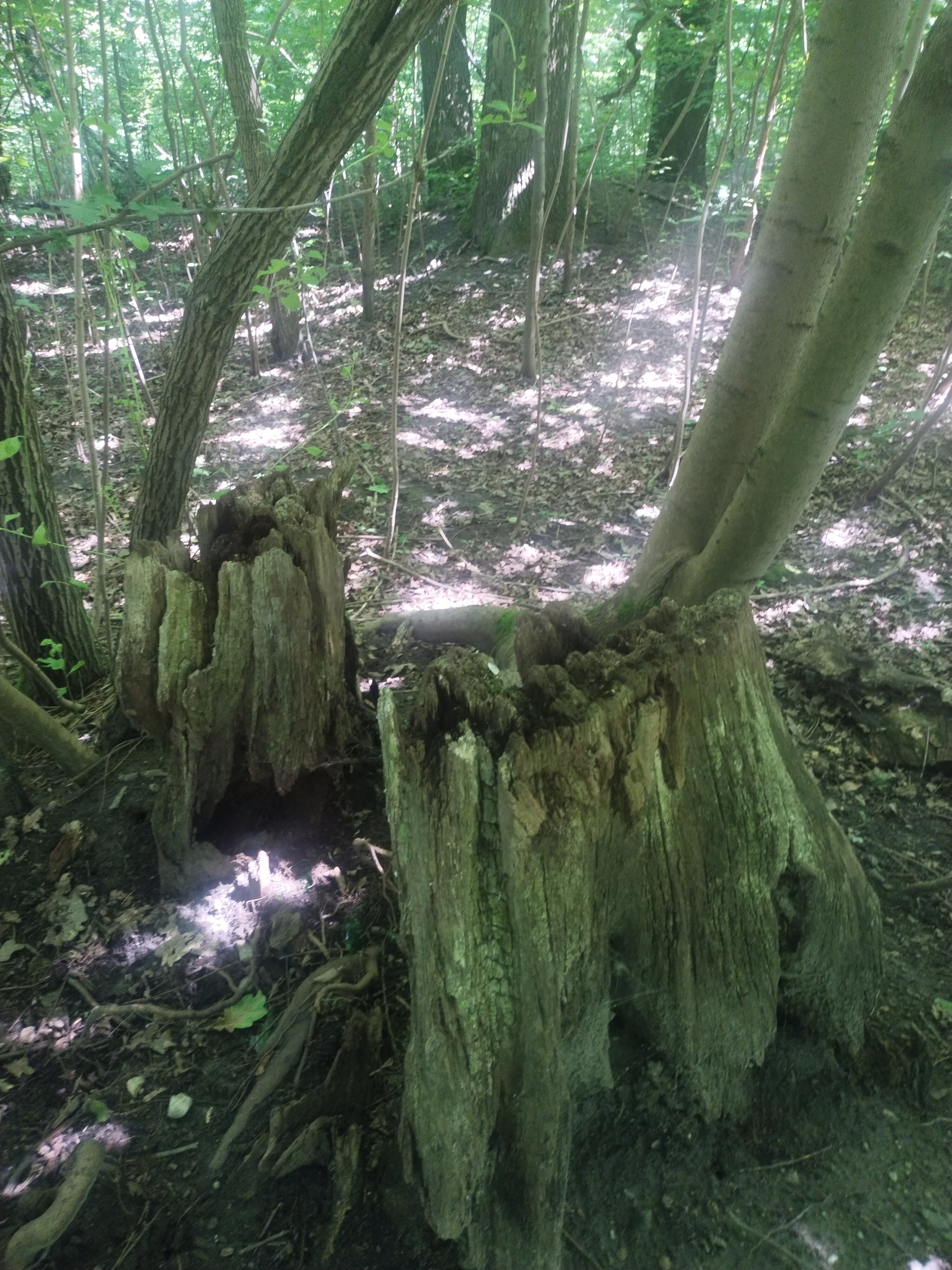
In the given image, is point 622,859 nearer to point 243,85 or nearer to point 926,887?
point 926,887

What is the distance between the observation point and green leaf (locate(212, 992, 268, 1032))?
2115 millimetres

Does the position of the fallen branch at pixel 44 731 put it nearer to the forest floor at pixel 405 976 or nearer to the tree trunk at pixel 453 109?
the forest floor at pixel 405 976

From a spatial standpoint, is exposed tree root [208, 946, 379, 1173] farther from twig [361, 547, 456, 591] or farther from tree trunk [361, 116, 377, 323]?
tree trunk [361, 116, 377, 323]

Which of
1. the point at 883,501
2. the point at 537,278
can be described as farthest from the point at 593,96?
the point at 883,501

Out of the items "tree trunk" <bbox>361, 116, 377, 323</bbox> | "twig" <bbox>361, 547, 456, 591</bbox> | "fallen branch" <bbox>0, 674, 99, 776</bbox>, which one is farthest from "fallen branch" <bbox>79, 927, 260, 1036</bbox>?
"tree trunk" <bbox>361, 116, 377, 323</bbox>

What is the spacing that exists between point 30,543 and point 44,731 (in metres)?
0.92

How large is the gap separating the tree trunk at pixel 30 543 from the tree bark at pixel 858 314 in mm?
2402

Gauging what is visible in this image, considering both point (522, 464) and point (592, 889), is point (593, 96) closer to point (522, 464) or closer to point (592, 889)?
point (522, 464)

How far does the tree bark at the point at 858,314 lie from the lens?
1.86m

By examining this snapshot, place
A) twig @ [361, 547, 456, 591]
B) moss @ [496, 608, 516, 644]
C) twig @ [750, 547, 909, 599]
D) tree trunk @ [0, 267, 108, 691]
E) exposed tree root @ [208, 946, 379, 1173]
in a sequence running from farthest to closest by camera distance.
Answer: twig @ [361, 547, 456, 591] → twig @ [750, 547, 909, 599] → moss @ [496, 608, 516, 644] → tree trunk @ [0, 267, 108, 691] → exposed tree root @ [208, 946, 379, 1173]

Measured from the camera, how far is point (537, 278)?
16.9ft

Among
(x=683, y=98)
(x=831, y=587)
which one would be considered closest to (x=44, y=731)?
(x=831, y=587)

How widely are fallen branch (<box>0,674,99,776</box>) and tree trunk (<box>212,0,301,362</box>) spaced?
4.14 metres

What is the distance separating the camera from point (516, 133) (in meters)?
8.08
